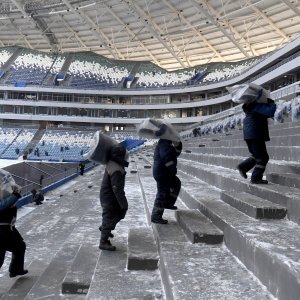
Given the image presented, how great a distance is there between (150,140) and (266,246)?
4456 centimetres

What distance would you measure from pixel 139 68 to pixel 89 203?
49266mm

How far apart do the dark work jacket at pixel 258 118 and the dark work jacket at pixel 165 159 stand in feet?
3.44

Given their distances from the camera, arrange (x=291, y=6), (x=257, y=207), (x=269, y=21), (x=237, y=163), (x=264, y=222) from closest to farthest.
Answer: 1. (x=264, y=222)
2. (x=257, y=207)
3. (x=237, y=163)
4. (x=291, y=6)
5. (x=269, y=21)

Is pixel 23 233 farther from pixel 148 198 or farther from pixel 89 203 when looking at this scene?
pixel 148 198

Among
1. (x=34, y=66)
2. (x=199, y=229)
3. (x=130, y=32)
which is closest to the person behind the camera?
(x=199, y=229)

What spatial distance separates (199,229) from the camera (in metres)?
3.70

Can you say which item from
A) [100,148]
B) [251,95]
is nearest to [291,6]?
[251,95]

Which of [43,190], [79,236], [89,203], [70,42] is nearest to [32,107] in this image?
[70,42]

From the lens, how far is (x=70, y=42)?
55.8 m

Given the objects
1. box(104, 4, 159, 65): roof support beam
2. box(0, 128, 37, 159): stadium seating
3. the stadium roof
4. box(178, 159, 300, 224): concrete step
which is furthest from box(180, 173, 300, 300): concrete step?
box(104, 4, 159, 65): roof support beam

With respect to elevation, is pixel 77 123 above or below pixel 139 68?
below

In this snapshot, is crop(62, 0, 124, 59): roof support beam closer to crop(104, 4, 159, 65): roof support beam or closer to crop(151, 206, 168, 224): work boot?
crop(104, 4, 159, 65): roof support beam

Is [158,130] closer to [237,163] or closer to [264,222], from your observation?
[264,222]

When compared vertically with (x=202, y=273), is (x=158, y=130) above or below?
above
